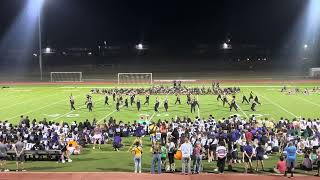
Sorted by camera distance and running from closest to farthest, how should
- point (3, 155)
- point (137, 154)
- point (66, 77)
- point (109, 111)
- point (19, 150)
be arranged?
point (137, 154) < point (19, 150) < point (3, 155) < point (109, 111) < point (66, 77)

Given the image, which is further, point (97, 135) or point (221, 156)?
point (97, 135)

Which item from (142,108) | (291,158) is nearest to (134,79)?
(142,108)

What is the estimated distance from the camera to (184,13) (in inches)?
3484

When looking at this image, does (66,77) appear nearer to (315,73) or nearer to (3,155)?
(315,73)

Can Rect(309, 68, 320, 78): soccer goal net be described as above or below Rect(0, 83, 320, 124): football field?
above

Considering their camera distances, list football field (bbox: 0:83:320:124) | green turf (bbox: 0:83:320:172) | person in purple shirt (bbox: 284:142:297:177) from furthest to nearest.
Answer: football field (bbox: 0:83:320:124), green turf (bbox: 0:83:320:172), person in purple shirt (bbox: 284:142:297:177)

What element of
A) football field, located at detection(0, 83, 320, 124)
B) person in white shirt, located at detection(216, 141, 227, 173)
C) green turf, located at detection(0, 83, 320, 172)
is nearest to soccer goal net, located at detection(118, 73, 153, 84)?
green turf, located at detection(0, 83, 320, 172)

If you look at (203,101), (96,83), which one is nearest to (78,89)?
(96,83)

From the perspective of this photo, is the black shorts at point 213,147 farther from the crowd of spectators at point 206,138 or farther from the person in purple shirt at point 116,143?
the person in purple shirt at point 116,143

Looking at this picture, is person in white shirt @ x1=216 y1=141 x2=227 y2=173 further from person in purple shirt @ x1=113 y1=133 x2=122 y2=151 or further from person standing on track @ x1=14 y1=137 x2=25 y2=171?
person standing on track @ x1=14 y1=137 x2=25 y2=171

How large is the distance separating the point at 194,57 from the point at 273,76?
22192 millimetres

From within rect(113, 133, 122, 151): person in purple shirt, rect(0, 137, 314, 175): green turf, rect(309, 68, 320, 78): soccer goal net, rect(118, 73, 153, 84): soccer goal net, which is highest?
rect(309, 68, 320, 78): soccer goal net

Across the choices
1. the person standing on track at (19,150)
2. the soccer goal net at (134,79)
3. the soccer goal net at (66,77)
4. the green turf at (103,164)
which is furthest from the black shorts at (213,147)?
the soccer goal net at (66,77)

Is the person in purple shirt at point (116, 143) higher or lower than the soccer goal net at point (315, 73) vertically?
lower
